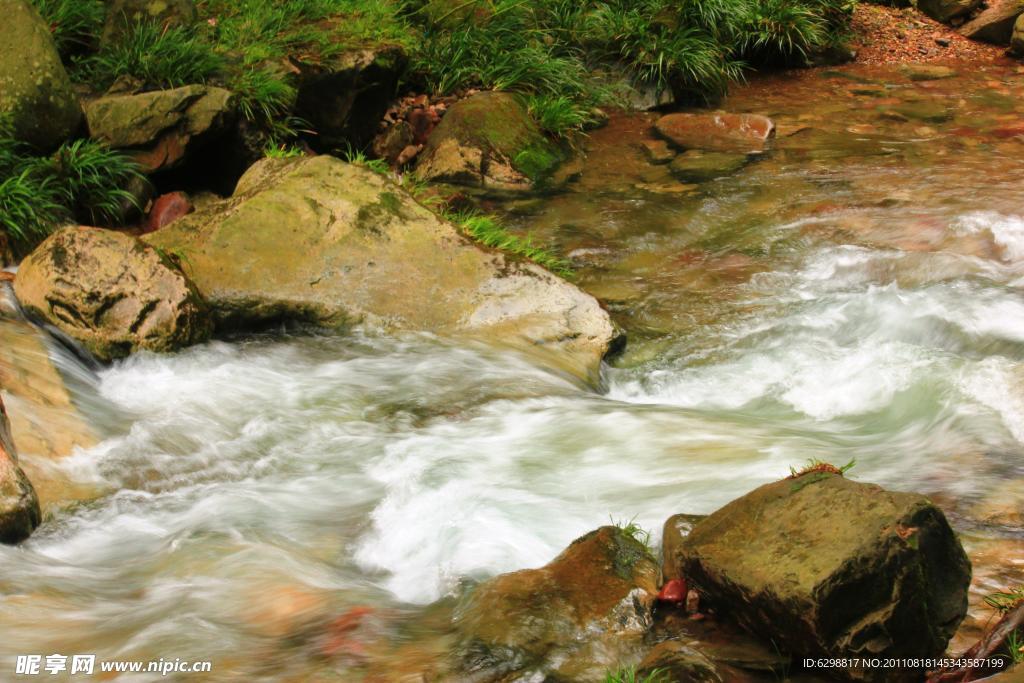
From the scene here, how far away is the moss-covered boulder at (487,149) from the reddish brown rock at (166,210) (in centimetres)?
189

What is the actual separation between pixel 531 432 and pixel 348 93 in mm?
4012

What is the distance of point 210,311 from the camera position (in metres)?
4.86

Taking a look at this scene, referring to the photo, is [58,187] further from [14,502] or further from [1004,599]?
[1004,599]

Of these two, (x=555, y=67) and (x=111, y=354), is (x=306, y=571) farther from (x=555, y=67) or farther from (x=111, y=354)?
(x=555, y=67)

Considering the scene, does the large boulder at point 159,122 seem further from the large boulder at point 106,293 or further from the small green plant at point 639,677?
Answer: the small green plant at point 639,677

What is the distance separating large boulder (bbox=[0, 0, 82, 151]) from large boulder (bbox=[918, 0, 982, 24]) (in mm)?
9394

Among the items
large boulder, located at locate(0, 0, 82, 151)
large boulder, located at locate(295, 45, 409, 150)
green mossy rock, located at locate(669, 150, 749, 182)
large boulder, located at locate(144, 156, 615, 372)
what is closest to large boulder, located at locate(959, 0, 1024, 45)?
green mossy rock, located at locate(669, 150, 749, 182)

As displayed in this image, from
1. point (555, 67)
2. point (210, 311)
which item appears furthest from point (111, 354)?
point (555, 67)

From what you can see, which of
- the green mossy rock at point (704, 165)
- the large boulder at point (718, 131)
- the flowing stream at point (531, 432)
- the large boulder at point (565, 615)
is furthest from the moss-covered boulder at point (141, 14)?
the large boulder at point (565, 615)

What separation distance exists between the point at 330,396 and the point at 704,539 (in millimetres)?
2205

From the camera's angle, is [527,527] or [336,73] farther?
[336,73]

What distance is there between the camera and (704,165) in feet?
25.1

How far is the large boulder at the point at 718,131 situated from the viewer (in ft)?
26.3

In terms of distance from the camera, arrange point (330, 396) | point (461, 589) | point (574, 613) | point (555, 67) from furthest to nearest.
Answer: point (555, 67)
point (330, 396)
point (461, 589)
point (574, 613)
